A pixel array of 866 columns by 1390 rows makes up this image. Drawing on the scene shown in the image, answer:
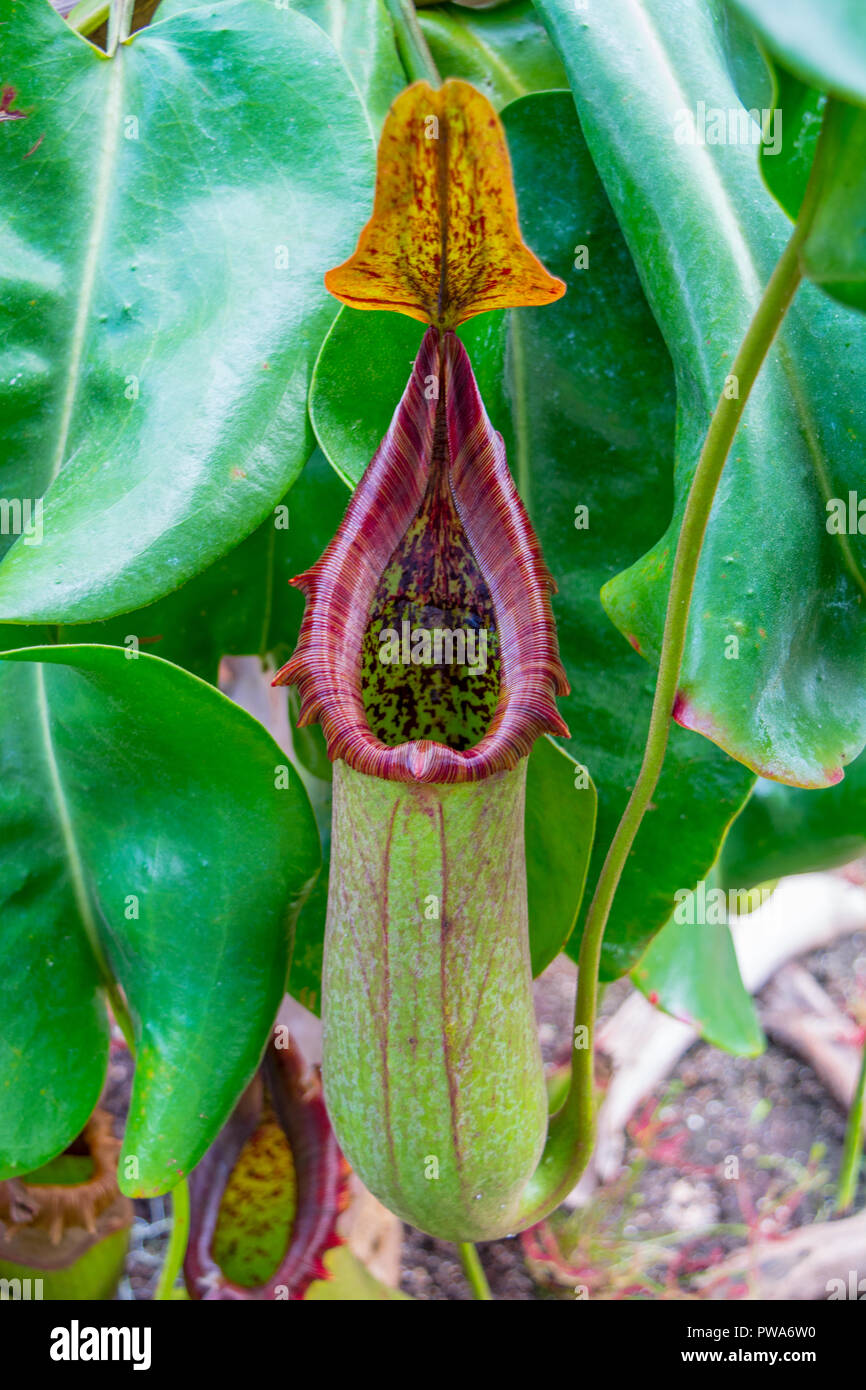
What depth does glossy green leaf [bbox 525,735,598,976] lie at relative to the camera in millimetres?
753

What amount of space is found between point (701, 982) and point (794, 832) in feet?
0.67

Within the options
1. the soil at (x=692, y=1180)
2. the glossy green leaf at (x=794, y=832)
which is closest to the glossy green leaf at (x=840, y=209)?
the glossy green leaf at (x=794, y=832)

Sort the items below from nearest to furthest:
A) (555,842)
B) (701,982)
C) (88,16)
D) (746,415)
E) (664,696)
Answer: (664,696) → (746,415) → (555,842) → (88,16) → (701,982)

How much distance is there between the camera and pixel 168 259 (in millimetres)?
737

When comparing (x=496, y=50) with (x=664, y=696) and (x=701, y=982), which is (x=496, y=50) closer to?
(x=664, y=696)

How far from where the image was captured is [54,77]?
30.4 inches

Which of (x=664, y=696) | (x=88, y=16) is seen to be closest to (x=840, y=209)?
(x=664, y=696)

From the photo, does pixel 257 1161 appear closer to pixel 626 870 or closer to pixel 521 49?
pixel 626 870

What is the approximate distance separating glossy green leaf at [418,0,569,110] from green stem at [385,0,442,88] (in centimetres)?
6

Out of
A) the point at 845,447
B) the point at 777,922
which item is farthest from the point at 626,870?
the point at 777,922

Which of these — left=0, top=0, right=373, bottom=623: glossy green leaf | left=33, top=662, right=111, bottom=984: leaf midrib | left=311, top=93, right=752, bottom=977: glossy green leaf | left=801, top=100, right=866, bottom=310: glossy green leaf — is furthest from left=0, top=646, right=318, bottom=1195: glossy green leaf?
left=801, top=100, right=866, bottom=310: glossy green leaf

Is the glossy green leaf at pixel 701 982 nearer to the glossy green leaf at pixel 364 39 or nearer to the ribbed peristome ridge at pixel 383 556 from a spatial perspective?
the ribbed peristome ridge at pixel 383 556

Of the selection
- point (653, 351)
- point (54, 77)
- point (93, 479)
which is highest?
point (54, 77)
